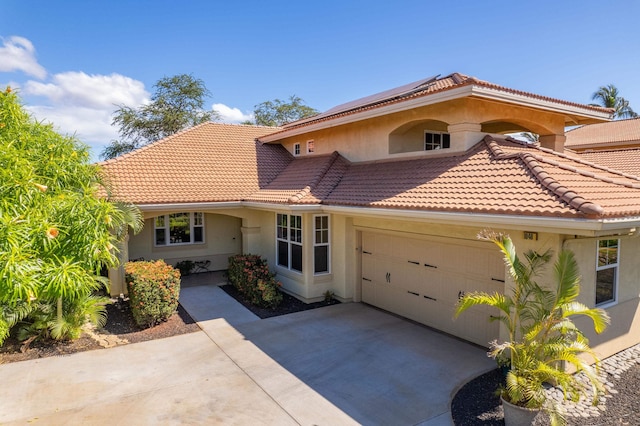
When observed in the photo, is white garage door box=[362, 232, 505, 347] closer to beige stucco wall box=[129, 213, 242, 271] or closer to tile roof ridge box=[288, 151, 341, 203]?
tile roof ridge box=[288, 151, 341, 203]

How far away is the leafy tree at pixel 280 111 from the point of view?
42.6 meters

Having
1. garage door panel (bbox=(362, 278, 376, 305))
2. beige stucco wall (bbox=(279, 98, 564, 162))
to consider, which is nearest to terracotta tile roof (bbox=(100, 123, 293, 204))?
beige stucco wall (bbox=(279, 98, 564, 162))

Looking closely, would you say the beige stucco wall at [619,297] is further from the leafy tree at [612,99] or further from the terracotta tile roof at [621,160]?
the leafy tree at [612,99]

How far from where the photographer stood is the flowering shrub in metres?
11.9

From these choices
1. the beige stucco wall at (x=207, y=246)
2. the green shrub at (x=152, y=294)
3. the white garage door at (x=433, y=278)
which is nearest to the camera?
the white garage door at (x=433, y=278)

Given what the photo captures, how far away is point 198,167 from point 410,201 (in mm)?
9663

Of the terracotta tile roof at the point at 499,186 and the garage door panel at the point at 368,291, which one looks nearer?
the terracotta tile roof at the point at 499,186

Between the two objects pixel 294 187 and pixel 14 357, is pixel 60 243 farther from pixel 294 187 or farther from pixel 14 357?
pixel 294 187

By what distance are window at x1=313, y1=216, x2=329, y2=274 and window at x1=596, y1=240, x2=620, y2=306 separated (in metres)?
7.25

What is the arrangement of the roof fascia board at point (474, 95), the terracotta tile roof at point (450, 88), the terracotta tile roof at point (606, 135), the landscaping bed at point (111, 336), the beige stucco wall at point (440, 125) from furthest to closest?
the terracotta tile roof at point (606, 135) < the beige stucco wall at point (440, 125) < the terracotta tile roof at point (450, 88) < the roof fascia board at point (474, 95) < the landscaping bed at point (111, 336)

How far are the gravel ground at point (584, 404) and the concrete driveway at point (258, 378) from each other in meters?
0.25

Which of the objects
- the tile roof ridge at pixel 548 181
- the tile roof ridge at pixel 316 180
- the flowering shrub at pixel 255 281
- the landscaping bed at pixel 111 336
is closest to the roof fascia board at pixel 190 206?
the flowering shrub at pixel 255 281

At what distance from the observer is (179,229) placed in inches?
627

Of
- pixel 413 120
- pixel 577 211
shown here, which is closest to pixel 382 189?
pixel 413 120
